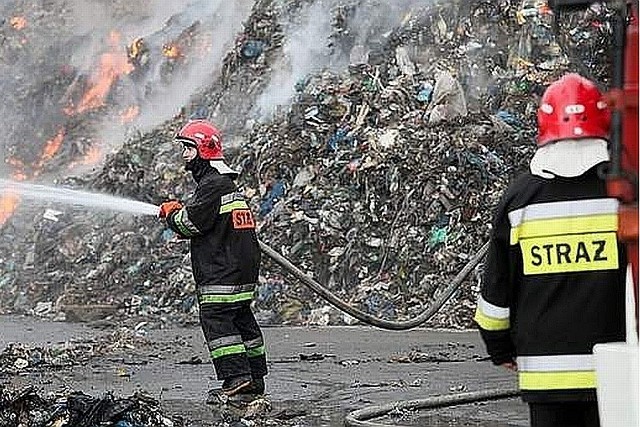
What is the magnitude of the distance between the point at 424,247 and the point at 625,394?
10030mm

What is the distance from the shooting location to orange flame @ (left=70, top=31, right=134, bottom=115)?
18.6m

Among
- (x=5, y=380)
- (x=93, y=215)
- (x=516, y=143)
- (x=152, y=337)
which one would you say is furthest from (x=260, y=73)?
(x=5, y=380)

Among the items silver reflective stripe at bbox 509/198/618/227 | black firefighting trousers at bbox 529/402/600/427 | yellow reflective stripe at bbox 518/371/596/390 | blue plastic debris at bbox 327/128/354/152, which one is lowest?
black firefighting trousers at bbox 529/402/600/427

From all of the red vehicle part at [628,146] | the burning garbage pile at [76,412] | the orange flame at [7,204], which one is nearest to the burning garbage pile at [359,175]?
the orange flame at [7,204]

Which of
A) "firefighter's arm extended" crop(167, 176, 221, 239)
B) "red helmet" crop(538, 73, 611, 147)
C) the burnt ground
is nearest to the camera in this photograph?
"red helmet" crop(538, 73, 611, 147)

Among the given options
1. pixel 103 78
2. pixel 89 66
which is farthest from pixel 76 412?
pixel 89 66

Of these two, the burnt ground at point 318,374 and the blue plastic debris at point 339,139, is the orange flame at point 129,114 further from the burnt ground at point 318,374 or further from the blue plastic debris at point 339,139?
the burnt ground at point 318,374

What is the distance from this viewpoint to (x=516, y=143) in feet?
43.9

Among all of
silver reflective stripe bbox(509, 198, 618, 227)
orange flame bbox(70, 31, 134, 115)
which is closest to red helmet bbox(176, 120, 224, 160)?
silver reflective stripe bbox(509, 198, 618, 227)

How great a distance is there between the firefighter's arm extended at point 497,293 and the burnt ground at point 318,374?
2.25m

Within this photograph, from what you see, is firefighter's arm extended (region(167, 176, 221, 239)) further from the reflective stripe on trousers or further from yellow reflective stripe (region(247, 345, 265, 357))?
the reflective stripe on trousers

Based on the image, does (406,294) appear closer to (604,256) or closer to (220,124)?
(220,124)

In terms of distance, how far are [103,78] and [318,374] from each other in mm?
11189

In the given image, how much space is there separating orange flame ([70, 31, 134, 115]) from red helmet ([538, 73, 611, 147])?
49.9 ft
